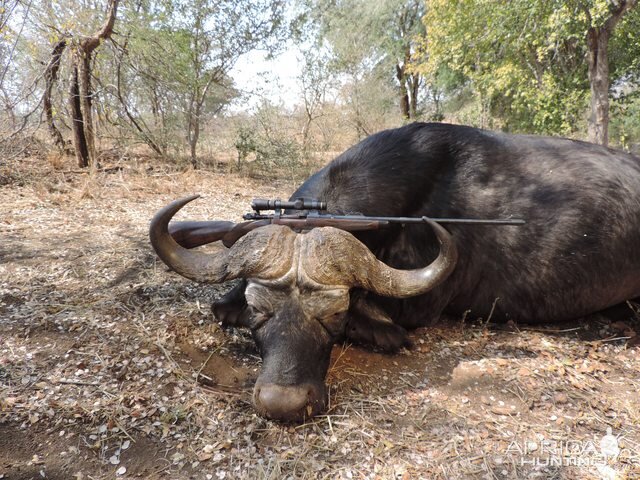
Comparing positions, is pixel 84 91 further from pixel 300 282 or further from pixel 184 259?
pixel 300 282

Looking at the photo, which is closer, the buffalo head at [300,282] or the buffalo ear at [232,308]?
the buffalo head at [300,282]

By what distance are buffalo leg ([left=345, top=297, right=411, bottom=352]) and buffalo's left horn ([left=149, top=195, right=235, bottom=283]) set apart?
86 cm

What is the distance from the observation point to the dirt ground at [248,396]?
5.65ft

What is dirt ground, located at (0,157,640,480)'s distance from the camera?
1723mm

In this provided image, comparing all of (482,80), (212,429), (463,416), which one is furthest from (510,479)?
(482,80)

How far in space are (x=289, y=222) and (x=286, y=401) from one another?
1011 millimetres

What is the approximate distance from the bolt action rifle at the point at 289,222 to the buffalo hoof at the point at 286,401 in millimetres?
925

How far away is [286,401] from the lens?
5.95 feet

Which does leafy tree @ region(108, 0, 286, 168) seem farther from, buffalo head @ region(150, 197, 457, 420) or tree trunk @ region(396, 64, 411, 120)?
tree trunk @ region(396, 64, 411, 120)

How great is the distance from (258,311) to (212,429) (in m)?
0.63

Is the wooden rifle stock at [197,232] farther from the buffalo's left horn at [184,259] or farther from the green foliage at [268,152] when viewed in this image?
the green foliage at [268,152]

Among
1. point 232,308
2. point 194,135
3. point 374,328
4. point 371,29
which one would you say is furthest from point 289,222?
point 371,29

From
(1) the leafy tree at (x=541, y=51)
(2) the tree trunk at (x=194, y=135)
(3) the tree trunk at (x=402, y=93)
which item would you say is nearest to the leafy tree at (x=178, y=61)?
(2) the tree trunk at (x=194, y=135)

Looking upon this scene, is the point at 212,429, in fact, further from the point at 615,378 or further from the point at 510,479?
the point at 615,378
